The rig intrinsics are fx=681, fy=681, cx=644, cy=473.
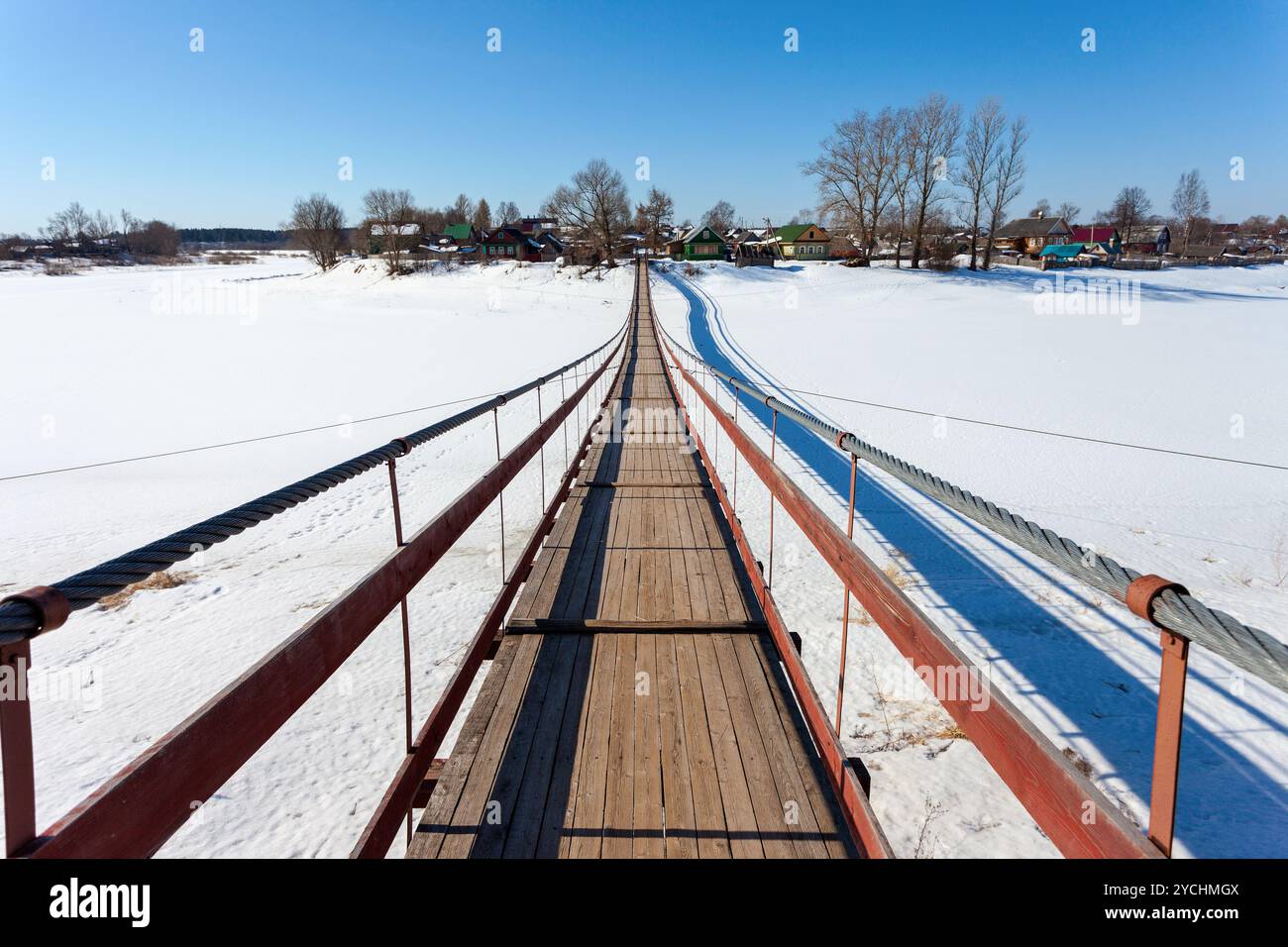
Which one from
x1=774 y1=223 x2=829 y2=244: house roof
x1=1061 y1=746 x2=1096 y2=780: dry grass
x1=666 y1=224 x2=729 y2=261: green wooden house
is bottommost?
x1=1061 y1=746 x2=1096 y2=780: dry grass

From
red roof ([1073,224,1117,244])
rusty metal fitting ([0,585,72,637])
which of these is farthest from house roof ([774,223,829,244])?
rusty metal fitting ([0,585,72,637])

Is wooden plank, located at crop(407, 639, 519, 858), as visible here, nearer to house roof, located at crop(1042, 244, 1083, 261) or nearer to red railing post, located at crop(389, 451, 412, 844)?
red railing post, located at crop(389, 451, 412, 844)

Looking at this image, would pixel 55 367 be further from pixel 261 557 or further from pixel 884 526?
pixel 884 526

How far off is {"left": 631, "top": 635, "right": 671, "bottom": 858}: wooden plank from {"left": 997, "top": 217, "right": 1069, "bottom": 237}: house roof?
297ft

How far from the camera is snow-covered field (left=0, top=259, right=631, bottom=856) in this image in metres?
4.13

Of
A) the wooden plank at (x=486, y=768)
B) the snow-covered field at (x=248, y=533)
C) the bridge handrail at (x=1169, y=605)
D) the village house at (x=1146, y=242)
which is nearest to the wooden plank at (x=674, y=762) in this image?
the wooden plank at (x=486, y=768)

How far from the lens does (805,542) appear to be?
7.64m

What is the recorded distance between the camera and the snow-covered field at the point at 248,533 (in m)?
4.13

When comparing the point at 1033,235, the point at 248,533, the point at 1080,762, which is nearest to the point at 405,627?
the point at 1080,762

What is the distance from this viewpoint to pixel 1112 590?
3.91 feet

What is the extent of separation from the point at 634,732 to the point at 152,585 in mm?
6307

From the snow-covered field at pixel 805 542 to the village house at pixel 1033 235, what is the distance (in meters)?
58.5
